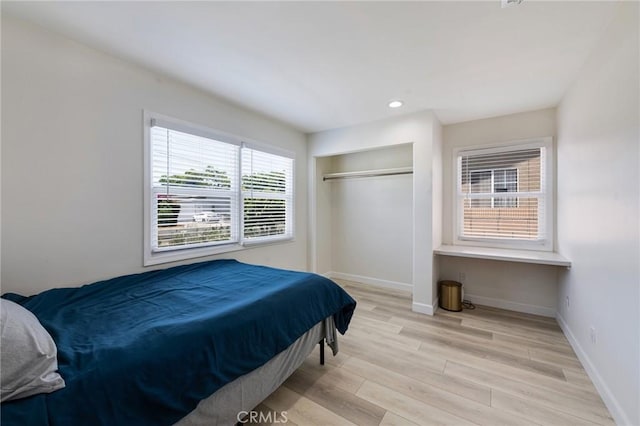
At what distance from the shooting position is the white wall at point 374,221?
159 inches

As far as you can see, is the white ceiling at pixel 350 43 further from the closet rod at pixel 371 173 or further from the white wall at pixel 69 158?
the closet rod at pixel 371 173

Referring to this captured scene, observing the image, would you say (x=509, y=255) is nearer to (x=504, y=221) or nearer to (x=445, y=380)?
(x=504, y=221)

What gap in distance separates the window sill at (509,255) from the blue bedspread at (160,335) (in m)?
1.73

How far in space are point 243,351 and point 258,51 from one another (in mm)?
2107

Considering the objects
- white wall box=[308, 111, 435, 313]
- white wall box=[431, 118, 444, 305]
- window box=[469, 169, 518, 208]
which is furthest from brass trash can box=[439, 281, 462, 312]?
window box=[469, 169, 518, 208]

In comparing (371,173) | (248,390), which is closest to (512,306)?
(371,173)

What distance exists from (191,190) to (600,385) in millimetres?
3648

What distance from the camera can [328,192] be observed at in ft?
15.5

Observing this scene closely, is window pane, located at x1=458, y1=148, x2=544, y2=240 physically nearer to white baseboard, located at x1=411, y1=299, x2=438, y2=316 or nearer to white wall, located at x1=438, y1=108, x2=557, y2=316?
white wall, located at x1=438, y1=108, x2=557, y2=316

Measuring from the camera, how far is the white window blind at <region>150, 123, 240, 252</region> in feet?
7.86

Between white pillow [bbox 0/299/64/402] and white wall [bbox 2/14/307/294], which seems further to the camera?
white wall [bbox 2/14/307/294]

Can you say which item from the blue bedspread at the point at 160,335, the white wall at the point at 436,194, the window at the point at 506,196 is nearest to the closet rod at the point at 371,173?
the white wall at the point at 436,194

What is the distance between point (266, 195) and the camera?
3.48 meters

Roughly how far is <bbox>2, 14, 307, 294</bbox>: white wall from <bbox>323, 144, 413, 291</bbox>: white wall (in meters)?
2.91
